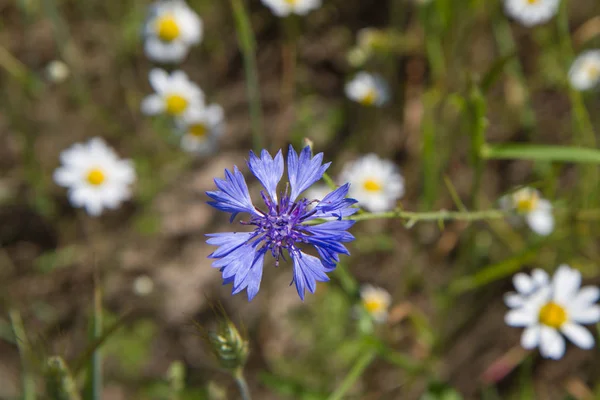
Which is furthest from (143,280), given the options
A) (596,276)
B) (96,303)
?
(596,276)

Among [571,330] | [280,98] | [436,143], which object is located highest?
[280,98]

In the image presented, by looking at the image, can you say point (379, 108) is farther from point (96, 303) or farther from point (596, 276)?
point (96, 303)

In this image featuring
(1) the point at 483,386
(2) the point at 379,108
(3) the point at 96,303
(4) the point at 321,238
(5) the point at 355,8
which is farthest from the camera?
(5) the point at 355,8

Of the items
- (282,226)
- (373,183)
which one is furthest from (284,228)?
(373,183)

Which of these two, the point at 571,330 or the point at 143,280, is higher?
the point at 143,280

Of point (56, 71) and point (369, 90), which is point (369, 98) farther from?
point (56, 71)

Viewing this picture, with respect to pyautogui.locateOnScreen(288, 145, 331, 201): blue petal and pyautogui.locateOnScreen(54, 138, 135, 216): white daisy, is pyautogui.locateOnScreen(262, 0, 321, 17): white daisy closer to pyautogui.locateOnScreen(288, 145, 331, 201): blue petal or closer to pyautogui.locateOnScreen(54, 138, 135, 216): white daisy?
pyautogui.locateOnScreen(54, 138, 135, 216): white daisy
